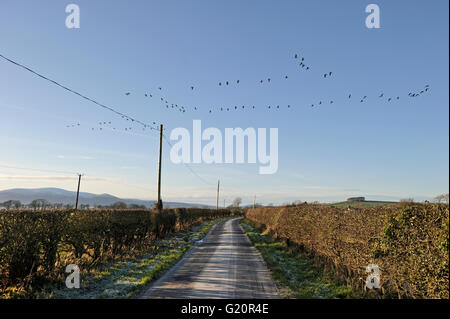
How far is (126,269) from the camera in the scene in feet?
32.6

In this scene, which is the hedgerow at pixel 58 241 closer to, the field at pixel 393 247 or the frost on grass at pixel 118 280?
the frost on grass at pixel 118 280

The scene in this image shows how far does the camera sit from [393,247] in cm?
648

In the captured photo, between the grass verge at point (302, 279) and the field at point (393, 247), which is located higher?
the field at point (393, 247)

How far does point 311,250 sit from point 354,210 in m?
4.55

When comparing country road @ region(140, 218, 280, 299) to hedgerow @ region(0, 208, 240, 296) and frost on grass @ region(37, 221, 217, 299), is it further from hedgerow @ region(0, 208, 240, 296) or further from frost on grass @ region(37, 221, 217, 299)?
hedgerow @ region(0, 208, 240, 296)

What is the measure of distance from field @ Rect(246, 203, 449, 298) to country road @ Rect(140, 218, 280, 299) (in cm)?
261

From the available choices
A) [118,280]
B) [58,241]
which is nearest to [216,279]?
[118,280]

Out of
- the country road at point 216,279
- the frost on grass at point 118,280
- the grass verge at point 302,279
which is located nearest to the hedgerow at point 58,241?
the frost on grass at point 118,280

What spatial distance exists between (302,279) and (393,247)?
3664 millimetres

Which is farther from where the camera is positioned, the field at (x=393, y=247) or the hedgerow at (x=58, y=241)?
the hedgerow at (x=58, y=241)

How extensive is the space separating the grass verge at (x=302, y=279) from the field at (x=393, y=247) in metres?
0.40

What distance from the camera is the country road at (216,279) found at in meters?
7.21
